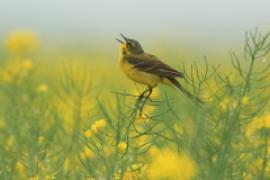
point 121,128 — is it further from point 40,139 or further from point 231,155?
point 40,139

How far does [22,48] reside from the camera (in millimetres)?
9977

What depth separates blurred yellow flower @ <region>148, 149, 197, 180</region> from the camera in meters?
3.39

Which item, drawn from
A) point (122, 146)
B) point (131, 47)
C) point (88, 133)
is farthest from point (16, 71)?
point (122, 146)

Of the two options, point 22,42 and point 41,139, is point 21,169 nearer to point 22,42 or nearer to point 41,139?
point 41,139

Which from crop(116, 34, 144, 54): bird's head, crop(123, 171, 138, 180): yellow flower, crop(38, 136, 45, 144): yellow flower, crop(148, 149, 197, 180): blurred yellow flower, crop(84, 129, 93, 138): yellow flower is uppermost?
crop(116, 34, 144, 54): bird's head

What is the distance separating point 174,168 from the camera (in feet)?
11.1

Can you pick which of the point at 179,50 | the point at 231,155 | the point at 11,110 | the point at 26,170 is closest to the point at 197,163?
the point at 231,155

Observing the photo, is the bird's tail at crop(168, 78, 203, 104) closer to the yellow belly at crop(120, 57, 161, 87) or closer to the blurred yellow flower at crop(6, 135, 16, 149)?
the yellow belly at crop(120, 57, 161, 87)

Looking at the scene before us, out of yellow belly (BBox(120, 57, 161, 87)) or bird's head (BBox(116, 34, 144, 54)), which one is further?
bird's head (BBox(116, 34, 144, 54))

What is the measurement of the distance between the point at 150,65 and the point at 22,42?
16.3ft

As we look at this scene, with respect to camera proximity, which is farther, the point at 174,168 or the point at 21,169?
the point at 21,169

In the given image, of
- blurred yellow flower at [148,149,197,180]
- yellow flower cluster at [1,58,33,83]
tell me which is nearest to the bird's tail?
blurred yellow flower at [148,149,197,180]

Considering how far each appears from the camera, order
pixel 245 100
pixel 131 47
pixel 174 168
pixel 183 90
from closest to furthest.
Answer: pixel 174 168
pixel 245 100
pixel 183 90
pixel 131 47

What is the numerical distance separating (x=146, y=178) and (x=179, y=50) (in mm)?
11757
